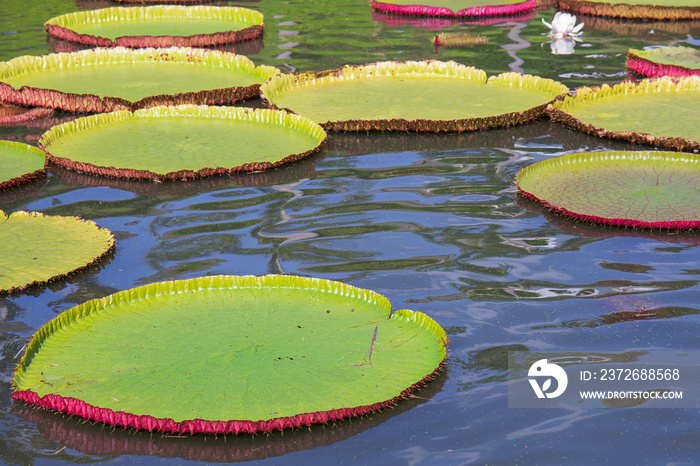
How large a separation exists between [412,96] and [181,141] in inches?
84.3

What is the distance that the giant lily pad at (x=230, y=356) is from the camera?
9.18ft

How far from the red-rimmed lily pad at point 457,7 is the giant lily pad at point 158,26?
2113 millimetres

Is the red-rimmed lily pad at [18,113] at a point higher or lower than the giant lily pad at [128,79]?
lower

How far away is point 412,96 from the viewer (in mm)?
6727

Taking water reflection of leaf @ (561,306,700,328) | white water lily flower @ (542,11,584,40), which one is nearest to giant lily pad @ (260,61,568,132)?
white water lily flower @ (542,11,584,40)

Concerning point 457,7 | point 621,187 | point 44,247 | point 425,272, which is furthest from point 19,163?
point 457,7

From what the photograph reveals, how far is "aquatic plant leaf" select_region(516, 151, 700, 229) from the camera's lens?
452 centimetres

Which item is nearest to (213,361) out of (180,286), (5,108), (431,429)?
(180,286)

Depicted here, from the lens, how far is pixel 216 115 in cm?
631

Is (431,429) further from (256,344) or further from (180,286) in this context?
(180,286)

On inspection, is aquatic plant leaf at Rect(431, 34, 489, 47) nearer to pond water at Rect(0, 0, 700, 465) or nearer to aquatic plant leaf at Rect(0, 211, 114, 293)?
pond water at Rect(0, 0, 700, 465)

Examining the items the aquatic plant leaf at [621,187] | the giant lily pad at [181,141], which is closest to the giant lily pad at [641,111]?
the aquatic plant leaf at [621,187]

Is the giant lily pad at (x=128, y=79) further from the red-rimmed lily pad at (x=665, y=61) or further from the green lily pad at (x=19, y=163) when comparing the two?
the red-rimmed lily pad at (x=665, y=61)

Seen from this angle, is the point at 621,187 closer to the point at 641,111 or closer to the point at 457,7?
the point at 641,111
